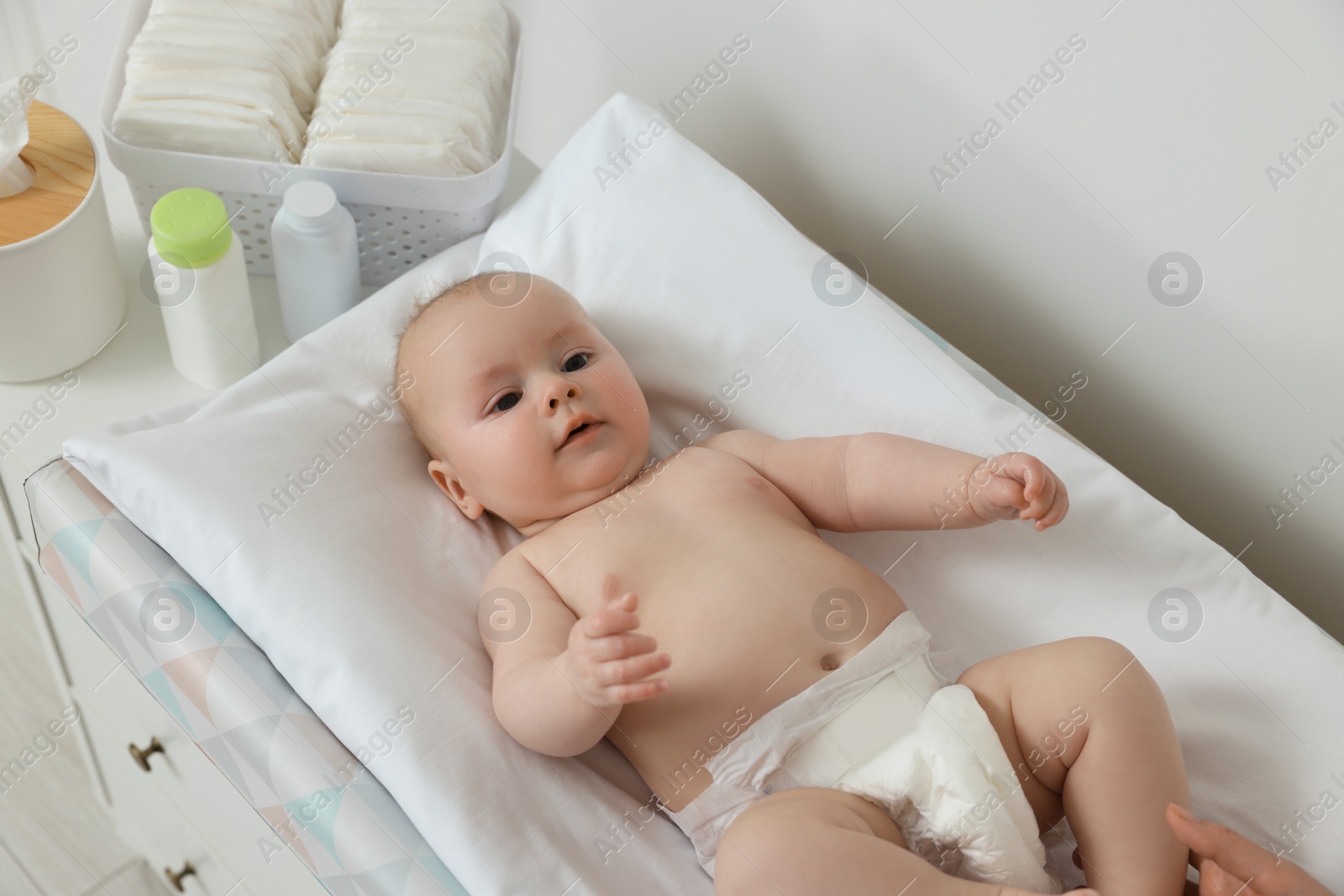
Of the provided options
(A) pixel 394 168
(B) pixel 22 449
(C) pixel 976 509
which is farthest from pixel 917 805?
(B) pixel 22 449

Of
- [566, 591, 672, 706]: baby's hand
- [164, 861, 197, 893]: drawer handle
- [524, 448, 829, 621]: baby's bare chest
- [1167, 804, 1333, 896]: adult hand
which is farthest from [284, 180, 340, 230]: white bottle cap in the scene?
[1167, 804, 1333, 896]: adult hand

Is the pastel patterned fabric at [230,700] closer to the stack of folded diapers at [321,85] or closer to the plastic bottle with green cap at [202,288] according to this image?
the plastic bottle with green cap at [202,288]

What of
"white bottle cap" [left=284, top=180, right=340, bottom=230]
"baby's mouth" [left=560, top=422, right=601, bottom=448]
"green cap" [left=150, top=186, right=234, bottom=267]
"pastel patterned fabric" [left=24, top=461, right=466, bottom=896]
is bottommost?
"pastel patterned fabric" [left=24, top=461, right=466, bottom=896]

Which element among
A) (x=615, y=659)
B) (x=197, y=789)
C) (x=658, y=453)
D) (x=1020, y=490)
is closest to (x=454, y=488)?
(x=658, y=453)

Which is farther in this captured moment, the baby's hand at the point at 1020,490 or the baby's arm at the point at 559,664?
the baby's hand at the point at 1020,490

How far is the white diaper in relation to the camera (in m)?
0.84

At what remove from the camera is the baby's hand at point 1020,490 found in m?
0.92

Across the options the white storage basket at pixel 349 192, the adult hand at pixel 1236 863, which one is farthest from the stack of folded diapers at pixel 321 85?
the adult hand at pixel 1236 863

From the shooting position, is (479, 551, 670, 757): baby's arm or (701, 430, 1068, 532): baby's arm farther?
(701, 430, 1068, 532): baby's arm

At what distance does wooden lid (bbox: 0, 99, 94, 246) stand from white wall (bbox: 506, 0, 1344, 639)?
717mm

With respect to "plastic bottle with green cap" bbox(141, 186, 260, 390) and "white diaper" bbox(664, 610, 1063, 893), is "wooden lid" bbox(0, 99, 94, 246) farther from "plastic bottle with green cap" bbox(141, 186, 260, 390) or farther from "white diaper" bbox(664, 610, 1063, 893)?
"white diaper" bbox(664, 610, 1063, 893)

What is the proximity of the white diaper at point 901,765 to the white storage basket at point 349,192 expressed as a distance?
0.67m

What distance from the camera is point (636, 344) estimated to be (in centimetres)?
116

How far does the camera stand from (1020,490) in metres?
0.93
